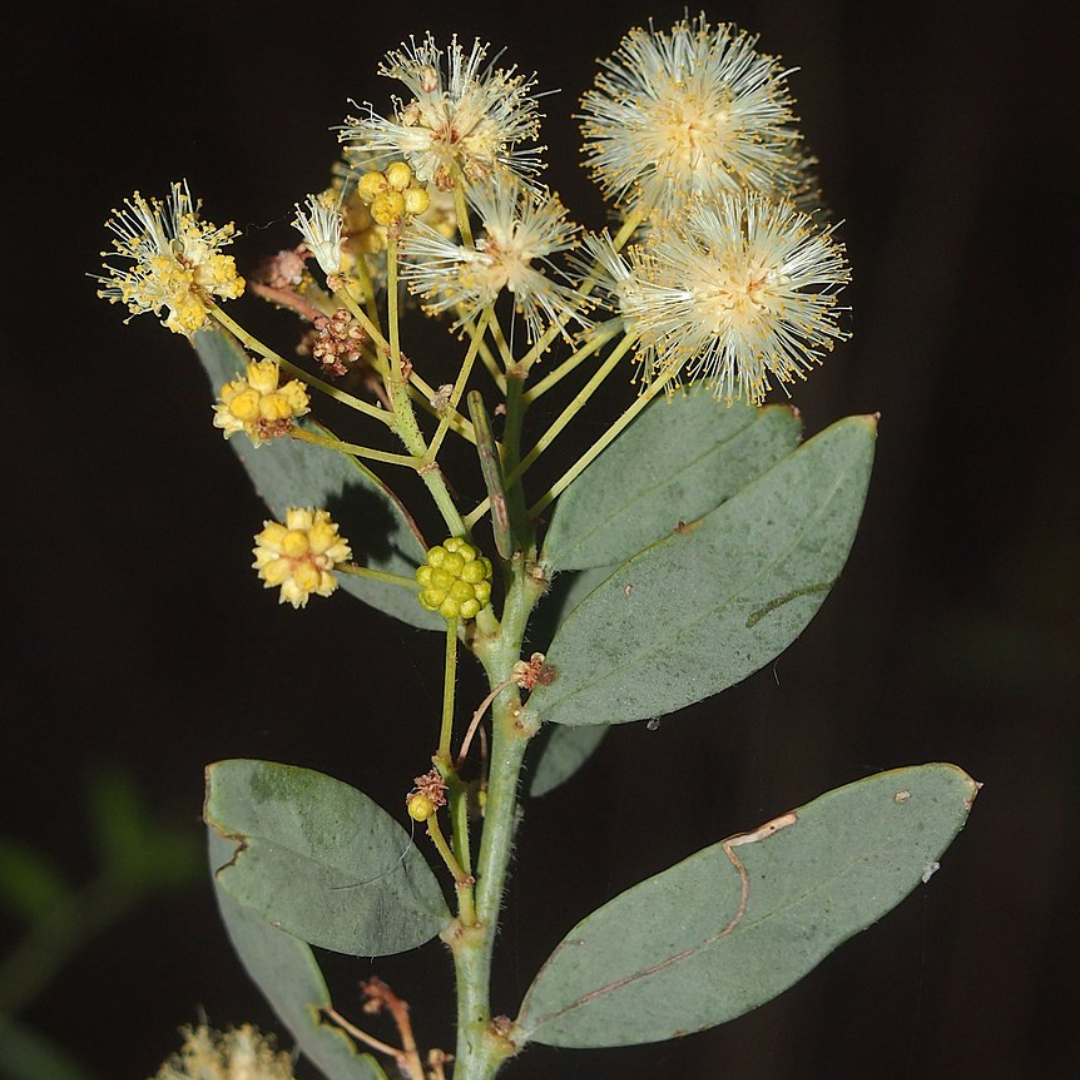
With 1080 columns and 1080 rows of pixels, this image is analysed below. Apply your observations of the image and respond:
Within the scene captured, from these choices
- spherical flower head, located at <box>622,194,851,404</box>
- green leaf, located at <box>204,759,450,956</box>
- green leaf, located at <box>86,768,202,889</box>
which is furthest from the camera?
green leaf, located at <box>86,768,202,889</box>

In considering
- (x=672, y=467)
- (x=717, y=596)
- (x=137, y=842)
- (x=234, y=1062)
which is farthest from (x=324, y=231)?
(x=137, y=842)

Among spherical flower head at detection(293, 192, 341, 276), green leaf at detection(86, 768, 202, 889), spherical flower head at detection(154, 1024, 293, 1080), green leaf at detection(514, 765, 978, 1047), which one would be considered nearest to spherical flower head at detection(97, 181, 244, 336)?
spherical flower head at detection(293, 192, 341, 276)

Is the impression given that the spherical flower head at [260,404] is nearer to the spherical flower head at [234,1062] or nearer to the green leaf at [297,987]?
the green leaf at [297,987]

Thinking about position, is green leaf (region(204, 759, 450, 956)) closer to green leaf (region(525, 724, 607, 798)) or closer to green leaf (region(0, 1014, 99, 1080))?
green leaf (region(525, 724, 607, 798))

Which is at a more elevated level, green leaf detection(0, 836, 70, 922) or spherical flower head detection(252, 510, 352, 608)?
spherical flower head detection(252, 510, 352, 608)

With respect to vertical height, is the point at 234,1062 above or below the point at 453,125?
below

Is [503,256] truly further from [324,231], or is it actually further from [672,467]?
[672,467]
